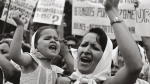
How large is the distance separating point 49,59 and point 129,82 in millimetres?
2129

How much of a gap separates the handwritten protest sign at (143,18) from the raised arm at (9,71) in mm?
1730

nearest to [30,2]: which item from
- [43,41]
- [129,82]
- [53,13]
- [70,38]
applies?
[53,13]

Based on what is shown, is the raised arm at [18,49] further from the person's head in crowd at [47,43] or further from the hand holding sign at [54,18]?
the hand holding sign at [54,18]

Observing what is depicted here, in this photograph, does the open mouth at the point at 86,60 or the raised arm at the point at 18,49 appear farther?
the raised arm at the point at 18,49

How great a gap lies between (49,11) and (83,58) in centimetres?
532

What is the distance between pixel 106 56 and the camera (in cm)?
338

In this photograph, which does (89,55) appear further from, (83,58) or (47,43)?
(47,43)

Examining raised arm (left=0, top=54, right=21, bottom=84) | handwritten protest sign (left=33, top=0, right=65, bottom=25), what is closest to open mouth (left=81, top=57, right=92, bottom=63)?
raised arm (left=0, top=54, right=21, bottom=84)

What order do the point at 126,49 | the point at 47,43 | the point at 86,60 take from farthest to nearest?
the point at 47,43 < the point at 86,60 < the point at 126,49

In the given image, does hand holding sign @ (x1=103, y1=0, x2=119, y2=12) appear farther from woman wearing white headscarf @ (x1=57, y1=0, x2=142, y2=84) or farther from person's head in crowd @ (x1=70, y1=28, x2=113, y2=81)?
person's head in crowd @ (x1=70, y1=28, x2=113, y2=81)

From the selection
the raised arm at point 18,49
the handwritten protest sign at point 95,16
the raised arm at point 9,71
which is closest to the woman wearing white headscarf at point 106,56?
the raised arm at point 18,49

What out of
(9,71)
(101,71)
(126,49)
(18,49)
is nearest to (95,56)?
(101,71)

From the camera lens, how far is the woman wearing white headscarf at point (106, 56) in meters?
2.85

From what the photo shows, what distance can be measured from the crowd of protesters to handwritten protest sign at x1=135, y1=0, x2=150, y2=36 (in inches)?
4.7
